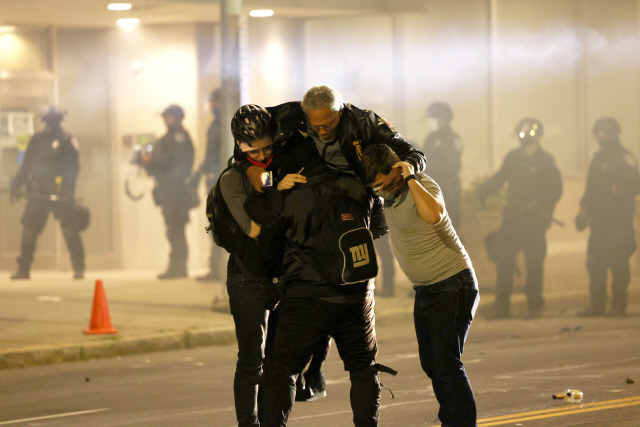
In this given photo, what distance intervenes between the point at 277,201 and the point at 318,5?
8588mm

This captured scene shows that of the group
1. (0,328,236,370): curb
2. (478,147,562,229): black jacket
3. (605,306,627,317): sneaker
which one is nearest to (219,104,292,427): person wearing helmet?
(0,328,236,370): curb

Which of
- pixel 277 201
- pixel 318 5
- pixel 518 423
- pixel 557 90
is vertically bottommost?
pixel 518 423

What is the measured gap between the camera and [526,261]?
11.0 metres

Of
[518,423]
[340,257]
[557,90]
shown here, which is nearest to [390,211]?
[340,257]

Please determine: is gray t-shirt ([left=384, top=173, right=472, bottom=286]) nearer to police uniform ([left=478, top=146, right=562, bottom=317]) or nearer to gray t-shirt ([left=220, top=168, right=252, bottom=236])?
gray t-shirt ([left=220, top=168, right=252, bottom=236])

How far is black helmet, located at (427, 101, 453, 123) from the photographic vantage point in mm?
11883

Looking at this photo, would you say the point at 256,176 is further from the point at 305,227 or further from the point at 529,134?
the point at 529,134

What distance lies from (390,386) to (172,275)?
582cm

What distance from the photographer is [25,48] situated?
11.9 m

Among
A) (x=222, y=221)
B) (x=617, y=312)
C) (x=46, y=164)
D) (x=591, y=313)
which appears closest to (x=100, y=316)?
(x=46, y=164)

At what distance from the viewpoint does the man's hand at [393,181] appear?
15.0 ft

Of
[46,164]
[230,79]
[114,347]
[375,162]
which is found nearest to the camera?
[375,162]

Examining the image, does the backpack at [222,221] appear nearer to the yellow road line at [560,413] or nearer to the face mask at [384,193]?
the face mask at [384,193]

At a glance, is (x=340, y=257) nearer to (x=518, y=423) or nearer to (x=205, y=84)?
(x=518, y=423)
